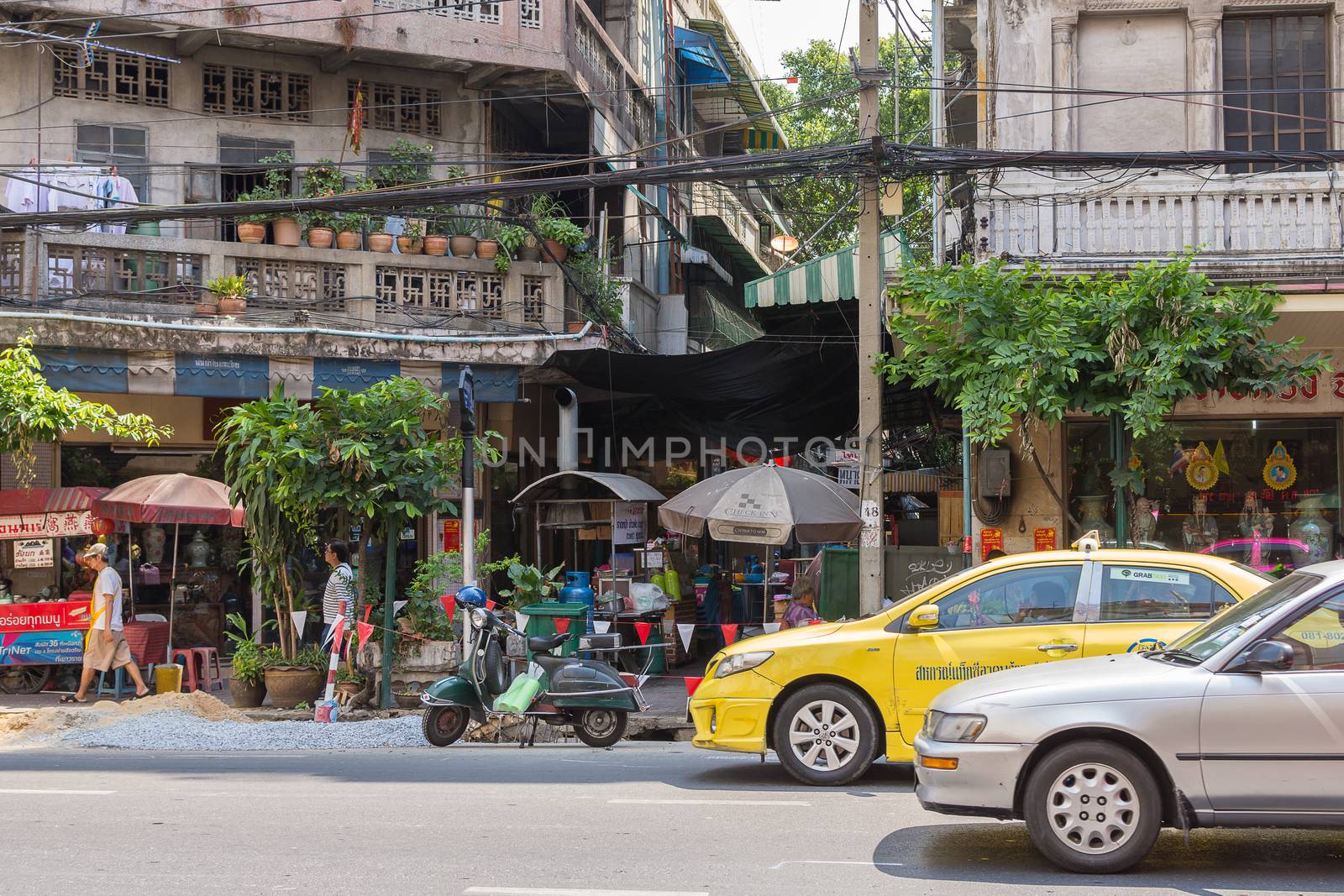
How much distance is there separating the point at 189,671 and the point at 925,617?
31.5ft

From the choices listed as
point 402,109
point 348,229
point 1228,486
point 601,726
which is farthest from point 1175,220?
point 402,109

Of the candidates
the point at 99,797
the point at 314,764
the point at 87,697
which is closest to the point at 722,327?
the point at 87,697

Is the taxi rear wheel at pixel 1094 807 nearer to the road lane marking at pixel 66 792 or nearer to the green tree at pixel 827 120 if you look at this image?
the road lane marking at pixel 66 792

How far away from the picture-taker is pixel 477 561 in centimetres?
1792

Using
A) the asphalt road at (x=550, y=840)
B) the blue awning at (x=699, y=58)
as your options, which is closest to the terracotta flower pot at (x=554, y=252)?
the blue awning at (x=699, y=58)

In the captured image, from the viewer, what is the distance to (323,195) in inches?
686

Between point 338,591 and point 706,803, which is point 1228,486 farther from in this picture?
point 338,591

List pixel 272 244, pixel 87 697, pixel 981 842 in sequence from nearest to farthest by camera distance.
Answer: pixel 981 842 → pixel 87 697 → pixel 272 244

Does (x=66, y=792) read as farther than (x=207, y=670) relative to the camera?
No

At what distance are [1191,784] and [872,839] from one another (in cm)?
175

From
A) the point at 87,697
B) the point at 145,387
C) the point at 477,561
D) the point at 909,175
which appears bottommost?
the point at 87,697

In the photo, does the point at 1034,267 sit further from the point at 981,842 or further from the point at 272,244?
the point at 272,244

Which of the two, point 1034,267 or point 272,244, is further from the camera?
point 272,244

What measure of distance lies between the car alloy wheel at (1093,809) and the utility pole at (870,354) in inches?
249
